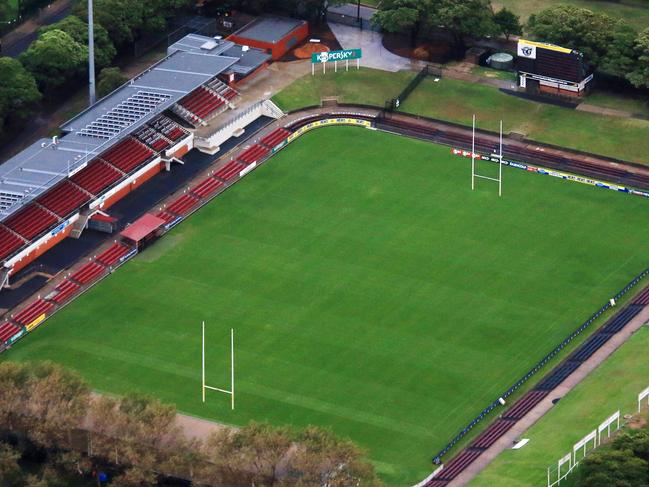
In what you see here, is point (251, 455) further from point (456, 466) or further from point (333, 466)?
point (456, 466)

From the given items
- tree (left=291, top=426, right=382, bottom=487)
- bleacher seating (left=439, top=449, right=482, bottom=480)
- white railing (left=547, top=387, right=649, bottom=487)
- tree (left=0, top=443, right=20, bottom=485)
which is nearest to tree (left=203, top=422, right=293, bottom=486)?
tree (left=291, top=426, right=382, bottom=487)

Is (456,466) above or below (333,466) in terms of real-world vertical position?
below

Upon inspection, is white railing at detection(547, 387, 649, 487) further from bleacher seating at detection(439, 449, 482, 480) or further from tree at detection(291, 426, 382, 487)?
tree at detection(291, 426, 382, 487)

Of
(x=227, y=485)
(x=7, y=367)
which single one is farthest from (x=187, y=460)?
(x=7, y=367)

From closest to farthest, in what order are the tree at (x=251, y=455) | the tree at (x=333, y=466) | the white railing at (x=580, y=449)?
A: the tree at (x=333, y=466) → the tree at (x=251, y=455) → the white railing at (x=580, y=449)

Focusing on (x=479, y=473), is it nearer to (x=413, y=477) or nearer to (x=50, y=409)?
(x=413, y=477)

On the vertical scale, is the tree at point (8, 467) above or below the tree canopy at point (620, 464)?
below

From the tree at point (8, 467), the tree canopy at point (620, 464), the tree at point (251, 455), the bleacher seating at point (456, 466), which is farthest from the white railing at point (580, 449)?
the tree at point (8, 467)

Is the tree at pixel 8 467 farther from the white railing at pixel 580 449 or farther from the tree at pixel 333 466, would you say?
the white railing at pixel 580 449

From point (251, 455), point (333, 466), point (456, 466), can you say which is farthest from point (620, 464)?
point (251, 455)

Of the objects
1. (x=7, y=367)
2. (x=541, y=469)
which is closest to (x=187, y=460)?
(x=7, y=367)
